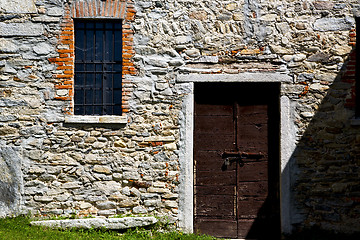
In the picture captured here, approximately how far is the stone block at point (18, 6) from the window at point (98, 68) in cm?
68

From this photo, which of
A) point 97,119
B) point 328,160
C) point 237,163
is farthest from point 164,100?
point 328,160

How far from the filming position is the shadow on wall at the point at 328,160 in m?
4.88

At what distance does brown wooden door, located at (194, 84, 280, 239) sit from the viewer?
201 inches

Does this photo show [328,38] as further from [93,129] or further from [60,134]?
[60,134]

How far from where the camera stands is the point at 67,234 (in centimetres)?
452

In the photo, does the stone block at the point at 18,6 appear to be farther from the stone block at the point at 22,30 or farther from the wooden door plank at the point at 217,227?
the wooden door plank at the point at 217,227

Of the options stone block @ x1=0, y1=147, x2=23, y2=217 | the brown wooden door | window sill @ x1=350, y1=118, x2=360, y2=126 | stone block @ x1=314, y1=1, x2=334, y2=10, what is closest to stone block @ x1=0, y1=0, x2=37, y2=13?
stone block @ x1=0, y1=147, x2=23, y2=217

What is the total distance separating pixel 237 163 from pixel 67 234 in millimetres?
2667

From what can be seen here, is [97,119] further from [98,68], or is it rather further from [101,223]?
[101,223]

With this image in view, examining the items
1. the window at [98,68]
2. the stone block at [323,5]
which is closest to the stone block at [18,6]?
the window at [98,68]

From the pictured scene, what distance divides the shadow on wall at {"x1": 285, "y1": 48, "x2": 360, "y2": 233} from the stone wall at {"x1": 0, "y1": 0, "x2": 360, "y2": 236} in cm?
2

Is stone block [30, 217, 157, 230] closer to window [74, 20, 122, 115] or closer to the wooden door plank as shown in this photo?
the wooden door plank

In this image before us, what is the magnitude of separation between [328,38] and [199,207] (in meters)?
3.27

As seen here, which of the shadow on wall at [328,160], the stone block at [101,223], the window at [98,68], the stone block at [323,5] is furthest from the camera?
the window at [98,68]
